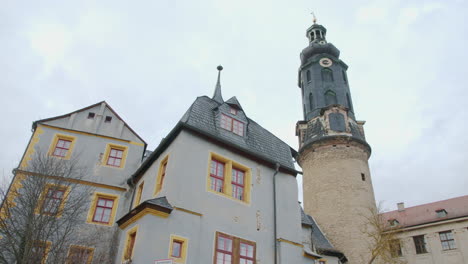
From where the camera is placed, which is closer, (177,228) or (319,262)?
(177,228)

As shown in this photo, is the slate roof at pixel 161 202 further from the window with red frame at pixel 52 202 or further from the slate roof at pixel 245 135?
the window with red frame at pixel 52 202

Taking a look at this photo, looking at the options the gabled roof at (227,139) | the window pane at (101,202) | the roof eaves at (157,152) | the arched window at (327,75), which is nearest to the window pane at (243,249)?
the gabled roof at (227,139)

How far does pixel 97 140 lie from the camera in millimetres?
18766

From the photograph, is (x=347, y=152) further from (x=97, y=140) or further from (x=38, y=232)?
(x=38, y=232)

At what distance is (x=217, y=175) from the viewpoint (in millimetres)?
14539

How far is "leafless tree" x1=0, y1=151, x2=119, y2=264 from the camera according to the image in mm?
12883

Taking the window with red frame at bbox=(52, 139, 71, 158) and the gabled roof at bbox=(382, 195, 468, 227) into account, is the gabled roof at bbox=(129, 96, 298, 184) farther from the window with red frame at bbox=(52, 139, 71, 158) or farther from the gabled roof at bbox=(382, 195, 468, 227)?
A: the gabled roof at bbox=(382, 195, 468, 227)

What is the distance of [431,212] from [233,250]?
30.4 metres

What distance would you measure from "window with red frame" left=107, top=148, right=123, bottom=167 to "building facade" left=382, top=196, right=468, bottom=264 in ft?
80.7

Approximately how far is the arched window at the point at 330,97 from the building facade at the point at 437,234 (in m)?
12.3

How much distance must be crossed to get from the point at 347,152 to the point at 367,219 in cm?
610

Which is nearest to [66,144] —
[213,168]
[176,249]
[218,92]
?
[218,92]

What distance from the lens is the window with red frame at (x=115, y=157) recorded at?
60.7 feet

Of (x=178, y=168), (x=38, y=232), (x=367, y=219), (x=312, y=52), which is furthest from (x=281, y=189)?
(x=312, y=52)
